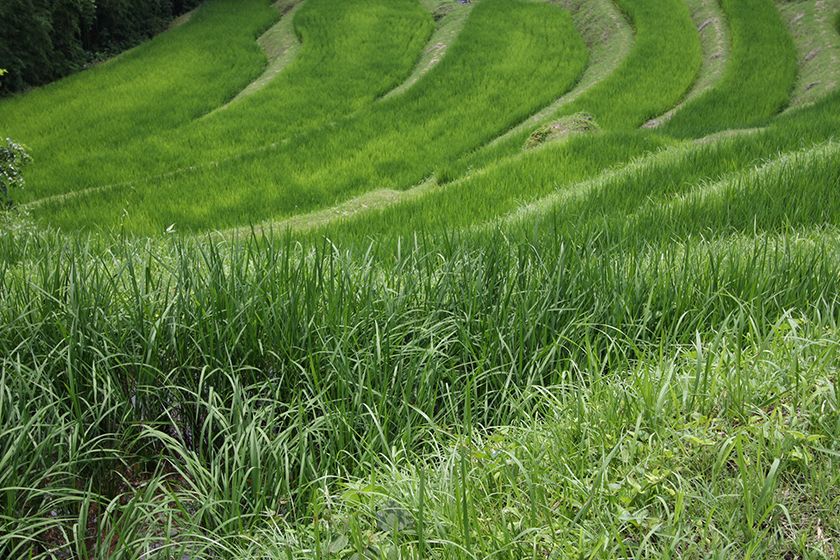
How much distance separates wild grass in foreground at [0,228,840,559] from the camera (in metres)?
1.47

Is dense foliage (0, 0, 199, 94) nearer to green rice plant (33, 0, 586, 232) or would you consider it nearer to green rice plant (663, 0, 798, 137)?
green rice plant (33, 0, 586, 232)

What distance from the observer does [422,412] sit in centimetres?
188

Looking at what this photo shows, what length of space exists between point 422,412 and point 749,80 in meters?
13.0

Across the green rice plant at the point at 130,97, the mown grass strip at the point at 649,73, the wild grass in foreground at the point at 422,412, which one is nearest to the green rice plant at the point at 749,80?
the mown grass strip at the point at 649,73

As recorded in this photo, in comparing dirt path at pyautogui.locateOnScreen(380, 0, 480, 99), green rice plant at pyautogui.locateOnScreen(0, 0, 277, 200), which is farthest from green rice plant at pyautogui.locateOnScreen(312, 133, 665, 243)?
dirt path at pyautogui.locateOnScreen(380, 0, 480, 99)

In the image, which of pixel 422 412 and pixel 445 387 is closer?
pixel 422 412

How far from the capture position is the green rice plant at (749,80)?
10.6 metres

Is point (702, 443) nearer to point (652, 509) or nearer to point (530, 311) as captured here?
point (652, 509)

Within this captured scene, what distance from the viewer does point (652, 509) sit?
4.93 feet

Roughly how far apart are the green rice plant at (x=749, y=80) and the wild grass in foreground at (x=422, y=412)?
26.0ft

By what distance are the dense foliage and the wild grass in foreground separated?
1661 cm

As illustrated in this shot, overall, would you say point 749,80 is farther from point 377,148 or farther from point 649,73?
point 377,148

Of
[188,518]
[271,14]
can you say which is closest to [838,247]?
[188,518]

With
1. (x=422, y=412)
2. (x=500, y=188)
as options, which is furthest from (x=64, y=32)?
(x=422, y=412)
